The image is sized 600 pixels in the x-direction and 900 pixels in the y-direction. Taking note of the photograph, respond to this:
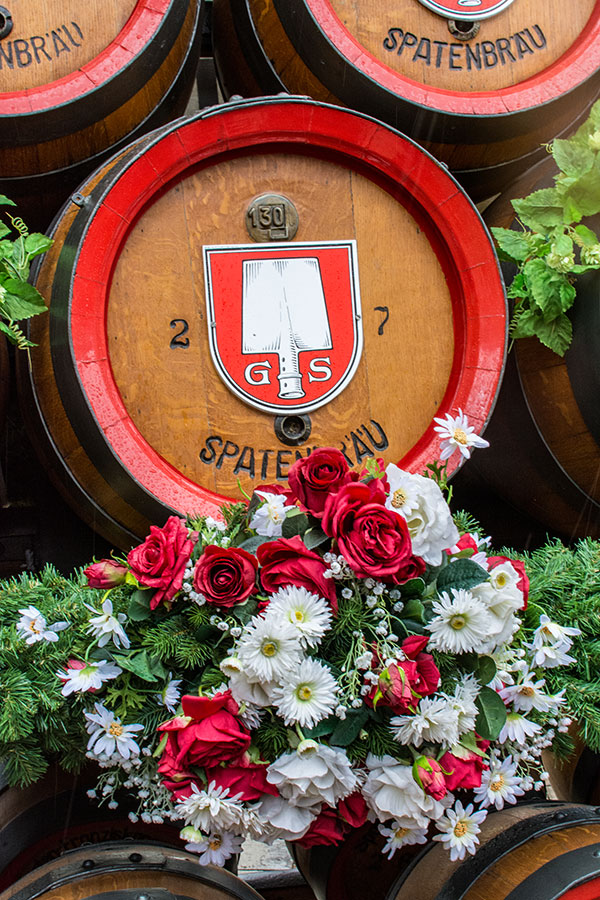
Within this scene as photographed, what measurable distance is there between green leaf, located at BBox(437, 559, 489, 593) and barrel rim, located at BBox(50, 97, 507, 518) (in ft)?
1.26

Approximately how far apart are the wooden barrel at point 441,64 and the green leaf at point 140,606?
3.86 ft

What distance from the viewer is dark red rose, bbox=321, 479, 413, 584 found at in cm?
123

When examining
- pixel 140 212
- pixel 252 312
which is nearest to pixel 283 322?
pixel 252 312

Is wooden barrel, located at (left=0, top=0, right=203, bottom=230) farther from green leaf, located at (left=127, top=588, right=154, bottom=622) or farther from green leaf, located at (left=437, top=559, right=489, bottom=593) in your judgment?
green leaf, located at (left=437, top=559, right=489, bottom=593)

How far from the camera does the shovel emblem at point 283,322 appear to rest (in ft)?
5.57

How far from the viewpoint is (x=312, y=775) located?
117 cm

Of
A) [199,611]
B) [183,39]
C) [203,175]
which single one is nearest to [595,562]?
[199,611]

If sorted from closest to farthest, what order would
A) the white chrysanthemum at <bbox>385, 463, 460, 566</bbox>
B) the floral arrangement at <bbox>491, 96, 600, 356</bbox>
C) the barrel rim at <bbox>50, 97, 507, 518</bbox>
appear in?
the white chrysanthemum at <bbox>385, 463, 460, 566</bbox>, the barrel rim at <bbox>50, 97, 507, 518</bbox>, the floral arrangement at <bbox>491, 96, 600, 356</bbox>

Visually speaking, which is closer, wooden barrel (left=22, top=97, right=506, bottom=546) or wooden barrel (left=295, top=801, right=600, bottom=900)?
wooden barrel (left=295, top=801, right=600, bottom=900)

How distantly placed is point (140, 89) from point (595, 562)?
1.35 m

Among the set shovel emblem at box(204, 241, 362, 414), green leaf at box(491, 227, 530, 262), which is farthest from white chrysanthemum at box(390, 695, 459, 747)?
green leaf at box(491, 227, 530, 262)

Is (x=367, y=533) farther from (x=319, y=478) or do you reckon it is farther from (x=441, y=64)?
(x=441, y=64)

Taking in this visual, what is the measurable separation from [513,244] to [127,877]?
4.81 feet

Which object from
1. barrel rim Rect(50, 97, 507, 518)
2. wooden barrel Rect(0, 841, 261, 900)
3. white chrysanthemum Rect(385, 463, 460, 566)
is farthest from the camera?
barrel rim Rect(50, 97, 507, 518)
